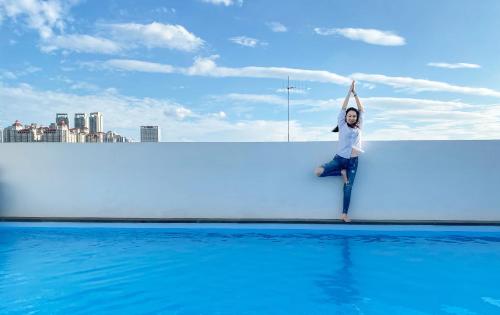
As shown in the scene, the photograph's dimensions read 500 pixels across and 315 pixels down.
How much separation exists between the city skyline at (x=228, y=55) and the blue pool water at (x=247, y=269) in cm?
214

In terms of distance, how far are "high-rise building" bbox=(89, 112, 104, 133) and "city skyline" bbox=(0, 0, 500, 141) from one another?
37427 millimetres

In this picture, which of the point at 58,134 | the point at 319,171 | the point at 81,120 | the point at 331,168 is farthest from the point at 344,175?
the point at 81,120

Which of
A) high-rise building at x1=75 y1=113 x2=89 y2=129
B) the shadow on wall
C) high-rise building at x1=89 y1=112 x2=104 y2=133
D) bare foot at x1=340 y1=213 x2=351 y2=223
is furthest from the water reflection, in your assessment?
high-rise building at x1=75 y1=113 x2=89 y2=129

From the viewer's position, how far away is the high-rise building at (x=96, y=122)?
51.7 meters

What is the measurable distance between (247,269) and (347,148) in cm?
273

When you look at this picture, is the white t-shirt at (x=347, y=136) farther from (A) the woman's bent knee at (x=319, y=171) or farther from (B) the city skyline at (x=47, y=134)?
(B) the city skyline at (x=47, y=134)

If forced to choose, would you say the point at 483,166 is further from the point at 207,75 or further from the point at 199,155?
the point at 207,75

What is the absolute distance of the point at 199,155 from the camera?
6348 millimetres

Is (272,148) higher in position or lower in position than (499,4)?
lower

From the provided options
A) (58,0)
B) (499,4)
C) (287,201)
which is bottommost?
(287,201)

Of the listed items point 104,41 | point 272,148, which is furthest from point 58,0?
point 272,148

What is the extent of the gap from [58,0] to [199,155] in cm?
609

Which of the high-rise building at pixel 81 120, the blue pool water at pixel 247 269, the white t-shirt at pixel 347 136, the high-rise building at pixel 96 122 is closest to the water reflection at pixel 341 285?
the blue pool water at pixel 247 269

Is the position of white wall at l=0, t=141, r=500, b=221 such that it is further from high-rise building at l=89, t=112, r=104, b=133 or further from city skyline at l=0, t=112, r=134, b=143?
high-rise building at l=89, t=112, r=104, b=133
